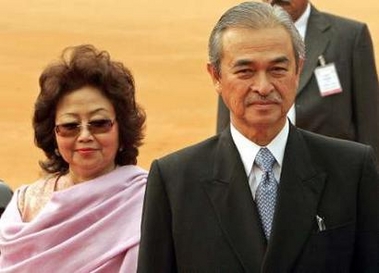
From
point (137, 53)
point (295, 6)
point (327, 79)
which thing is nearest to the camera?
point (327, 79)

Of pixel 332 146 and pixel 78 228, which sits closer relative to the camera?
pixel 332 146

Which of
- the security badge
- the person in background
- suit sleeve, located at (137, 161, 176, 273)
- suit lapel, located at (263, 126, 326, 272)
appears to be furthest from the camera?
the security badge

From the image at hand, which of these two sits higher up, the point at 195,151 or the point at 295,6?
the point at 295,6

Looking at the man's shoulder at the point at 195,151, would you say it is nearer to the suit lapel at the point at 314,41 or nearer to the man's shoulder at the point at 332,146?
the man's shoulder at the point at 332,146

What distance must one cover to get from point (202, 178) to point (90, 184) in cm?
112

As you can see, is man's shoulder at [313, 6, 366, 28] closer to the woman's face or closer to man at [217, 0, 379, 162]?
man at [217, 0, 379, 162]

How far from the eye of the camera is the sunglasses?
4348 mm

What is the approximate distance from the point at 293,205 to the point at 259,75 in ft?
1.24

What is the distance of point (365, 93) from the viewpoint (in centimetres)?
613

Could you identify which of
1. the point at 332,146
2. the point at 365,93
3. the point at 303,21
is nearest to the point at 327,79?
the point at 365,93

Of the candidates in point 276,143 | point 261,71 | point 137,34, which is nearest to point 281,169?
point 276,143

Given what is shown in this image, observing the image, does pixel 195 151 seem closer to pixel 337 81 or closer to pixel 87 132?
pixel 87 132

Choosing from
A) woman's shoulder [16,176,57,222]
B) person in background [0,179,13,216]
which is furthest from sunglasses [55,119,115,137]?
person in background [0,179,13,216]

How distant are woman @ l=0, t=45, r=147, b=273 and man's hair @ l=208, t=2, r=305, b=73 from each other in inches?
42.0
